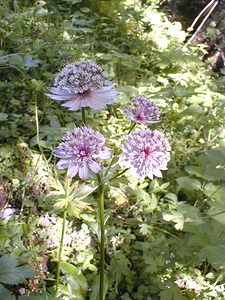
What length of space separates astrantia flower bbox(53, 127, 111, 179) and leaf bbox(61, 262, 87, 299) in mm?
751

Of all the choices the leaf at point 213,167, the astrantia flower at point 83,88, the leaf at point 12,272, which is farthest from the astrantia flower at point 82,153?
the leaf at point 213,167

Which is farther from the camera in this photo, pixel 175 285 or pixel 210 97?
pixel 210 97

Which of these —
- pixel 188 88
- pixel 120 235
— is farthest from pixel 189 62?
pixel 120 235

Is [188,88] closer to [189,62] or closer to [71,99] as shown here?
[189,62]

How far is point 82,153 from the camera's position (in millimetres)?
1124

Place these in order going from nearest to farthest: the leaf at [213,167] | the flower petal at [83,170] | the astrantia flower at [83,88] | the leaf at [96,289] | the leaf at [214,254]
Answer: the flower petal at [83,170]
the astrantia flower at [83,88]
the leaf at [214,254]
the leaf at [96,289]
the leaf at [213,167]

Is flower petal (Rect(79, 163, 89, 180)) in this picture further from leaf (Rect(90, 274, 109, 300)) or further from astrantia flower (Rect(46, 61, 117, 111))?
leaf (Rect(90, 274, 109, 300))

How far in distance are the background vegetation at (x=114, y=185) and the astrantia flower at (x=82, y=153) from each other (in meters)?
0.19

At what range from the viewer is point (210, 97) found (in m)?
2.98

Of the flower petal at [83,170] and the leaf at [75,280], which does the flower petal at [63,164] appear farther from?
the leaf at [75,280]

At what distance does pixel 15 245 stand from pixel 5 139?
859mm

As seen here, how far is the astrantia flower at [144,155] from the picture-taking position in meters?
1.14

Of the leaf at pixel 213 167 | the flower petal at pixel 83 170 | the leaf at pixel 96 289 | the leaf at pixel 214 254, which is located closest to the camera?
the flower petal at pixel 83 170

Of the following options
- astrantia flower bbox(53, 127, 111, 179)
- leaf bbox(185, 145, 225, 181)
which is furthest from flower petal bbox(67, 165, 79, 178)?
leaf bbox(185, 145, 225, 181)
